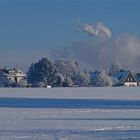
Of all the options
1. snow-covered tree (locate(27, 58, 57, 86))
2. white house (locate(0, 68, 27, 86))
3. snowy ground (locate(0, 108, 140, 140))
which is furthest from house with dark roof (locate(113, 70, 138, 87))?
snowy ground (locate(0, 108, 140, 140))

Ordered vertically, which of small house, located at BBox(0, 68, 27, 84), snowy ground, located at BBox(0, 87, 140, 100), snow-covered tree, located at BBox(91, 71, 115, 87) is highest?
small house, located at BBox(0, 68, 27, 84)

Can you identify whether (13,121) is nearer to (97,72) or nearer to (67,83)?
(67,83)

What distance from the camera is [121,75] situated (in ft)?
358

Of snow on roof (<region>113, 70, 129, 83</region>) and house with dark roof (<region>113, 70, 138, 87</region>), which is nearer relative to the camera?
house with dark roof (<region>113, 70, 138, 87</region>)

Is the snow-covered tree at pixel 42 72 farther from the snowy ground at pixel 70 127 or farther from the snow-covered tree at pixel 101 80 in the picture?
the snowy ground at pixel 70 127

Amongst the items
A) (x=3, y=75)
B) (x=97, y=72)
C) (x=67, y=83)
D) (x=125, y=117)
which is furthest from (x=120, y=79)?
(x=125, y=117)

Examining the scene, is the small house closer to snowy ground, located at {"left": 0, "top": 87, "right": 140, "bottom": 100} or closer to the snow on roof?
the snow on roof

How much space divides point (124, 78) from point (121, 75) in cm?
173

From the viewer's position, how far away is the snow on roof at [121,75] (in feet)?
351

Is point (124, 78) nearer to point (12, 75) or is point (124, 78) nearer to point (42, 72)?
point (12, 75)

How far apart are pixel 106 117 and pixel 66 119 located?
1.77m

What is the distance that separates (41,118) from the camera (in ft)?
63.4

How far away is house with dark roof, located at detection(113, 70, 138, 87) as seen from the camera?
10588 cm

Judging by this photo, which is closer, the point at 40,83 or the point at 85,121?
the point at 85,121
